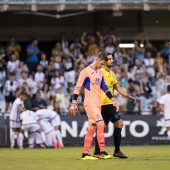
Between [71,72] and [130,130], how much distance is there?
4128 millimetres

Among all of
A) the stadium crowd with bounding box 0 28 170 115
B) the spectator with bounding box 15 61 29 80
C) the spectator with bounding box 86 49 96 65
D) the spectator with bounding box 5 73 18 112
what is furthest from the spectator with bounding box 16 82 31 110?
the spectator with bounding box 86 49 96 65

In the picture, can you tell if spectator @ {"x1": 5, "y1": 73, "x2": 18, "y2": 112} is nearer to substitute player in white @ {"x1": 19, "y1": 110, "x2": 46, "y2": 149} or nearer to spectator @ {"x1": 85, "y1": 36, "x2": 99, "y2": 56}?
substitute player in white @ {"x1": 19, "y1": 110, "x2": 46, "y2": 149}

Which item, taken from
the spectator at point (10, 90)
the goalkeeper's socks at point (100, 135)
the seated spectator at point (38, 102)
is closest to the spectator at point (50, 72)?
the spectator at point (10, 90)

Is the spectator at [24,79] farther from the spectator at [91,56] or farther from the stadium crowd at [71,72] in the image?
the spectator at [91,56]

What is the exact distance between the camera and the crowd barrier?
2827 centimetres

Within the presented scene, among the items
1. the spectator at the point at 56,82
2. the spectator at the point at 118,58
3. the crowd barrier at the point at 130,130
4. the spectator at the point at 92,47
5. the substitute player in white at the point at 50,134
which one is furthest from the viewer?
the spectator at the point at 118,58

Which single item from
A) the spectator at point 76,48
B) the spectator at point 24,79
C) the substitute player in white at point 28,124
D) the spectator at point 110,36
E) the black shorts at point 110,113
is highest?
the spectator at point 110,36

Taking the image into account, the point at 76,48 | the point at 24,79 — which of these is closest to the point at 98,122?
the point at 24,79

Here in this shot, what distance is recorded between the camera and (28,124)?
26.2 meters

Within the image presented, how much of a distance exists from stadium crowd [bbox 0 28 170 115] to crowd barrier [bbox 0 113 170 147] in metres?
0.40

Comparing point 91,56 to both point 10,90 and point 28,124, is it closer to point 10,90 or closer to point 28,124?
point 10,90

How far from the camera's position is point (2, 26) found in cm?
3622

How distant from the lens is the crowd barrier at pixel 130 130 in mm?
28266

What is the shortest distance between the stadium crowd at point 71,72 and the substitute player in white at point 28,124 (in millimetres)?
1536
